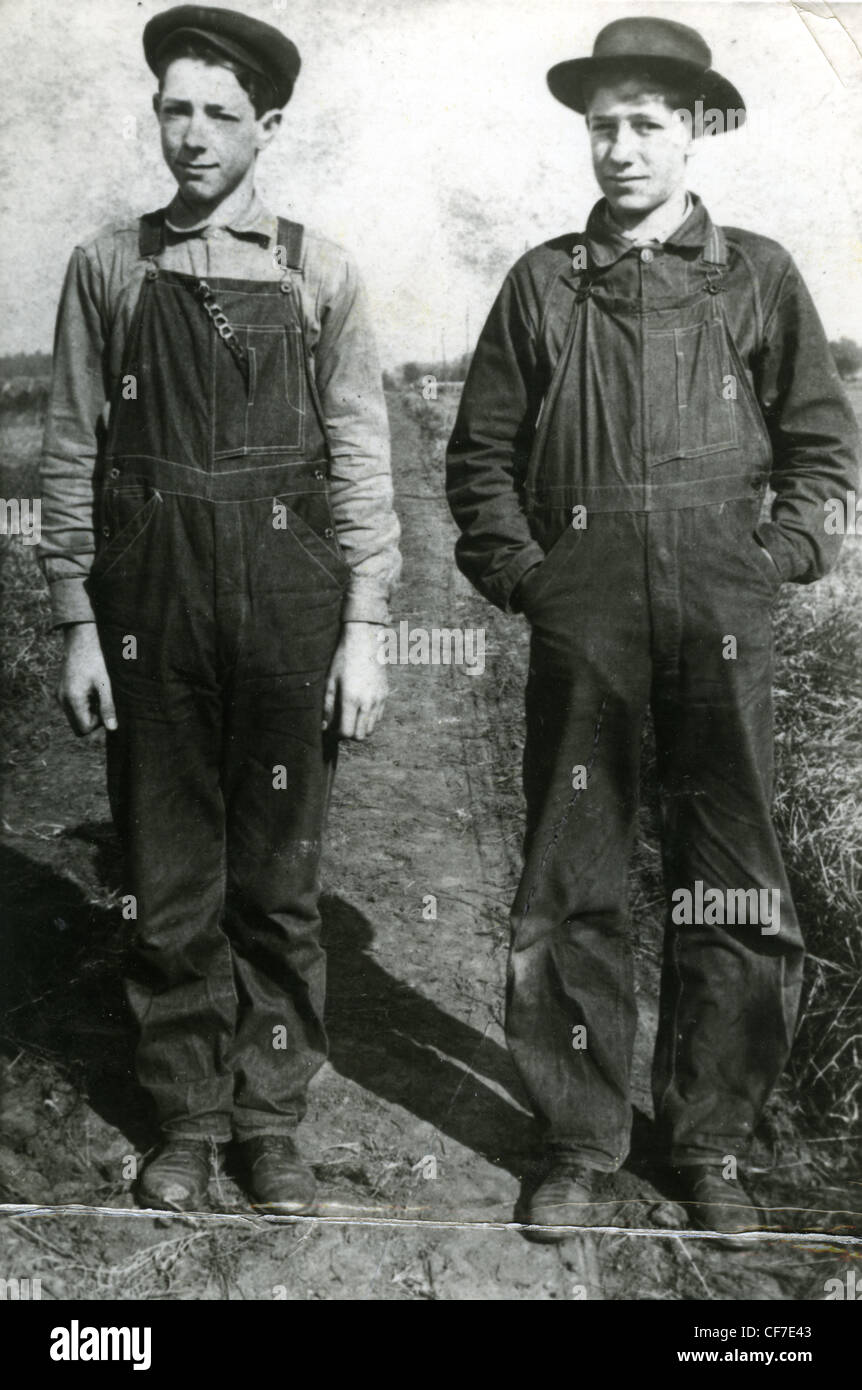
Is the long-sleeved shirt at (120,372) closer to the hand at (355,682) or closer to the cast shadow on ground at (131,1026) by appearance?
the hand at (355,682)

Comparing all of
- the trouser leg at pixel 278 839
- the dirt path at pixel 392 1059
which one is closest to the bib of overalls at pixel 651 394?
the dirt path at pixel 392 1059

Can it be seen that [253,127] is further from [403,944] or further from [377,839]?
[403,944]

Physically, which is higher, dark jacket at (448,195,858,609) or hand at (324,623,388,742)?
dark jacket at (448,195,858,609)

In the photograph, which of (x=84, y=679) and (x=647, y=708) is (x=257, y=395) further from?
(x=647, y=708)

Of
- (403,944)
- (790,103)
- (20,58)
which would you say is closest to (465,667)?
(403,944)

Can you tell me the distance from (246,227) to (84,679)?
1154mm

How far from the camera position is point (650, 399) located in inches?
128

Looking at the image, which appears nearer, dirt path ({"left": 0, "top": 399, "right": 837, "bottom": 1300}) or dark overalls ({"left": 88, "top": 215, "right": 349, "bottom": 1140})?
dark overalls ({"left": 88, "top": 215, "right": 349, "bottom": 1140})

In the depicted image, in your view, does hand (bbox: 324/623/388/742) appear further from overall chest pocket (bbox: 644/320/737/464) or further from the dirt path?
overall chest pocket (bbox: 644/320/737/464)

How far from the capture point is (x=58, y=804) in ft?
12.7

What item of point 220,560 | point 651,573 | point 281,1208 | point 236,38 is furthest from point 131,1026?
point 236,38

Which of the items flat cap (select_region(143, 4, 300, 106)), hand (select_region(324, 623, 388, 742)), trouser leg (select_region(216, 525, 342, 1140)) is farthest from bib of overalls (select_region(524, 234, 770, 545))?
flat cap (select_region(143, 4, 300, 106))

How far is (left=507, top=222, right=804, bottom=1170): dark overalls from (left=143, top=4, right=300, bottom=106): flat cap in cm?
89

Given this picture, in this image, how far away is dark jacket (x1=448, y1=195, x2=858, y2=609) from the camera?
10.7ft
